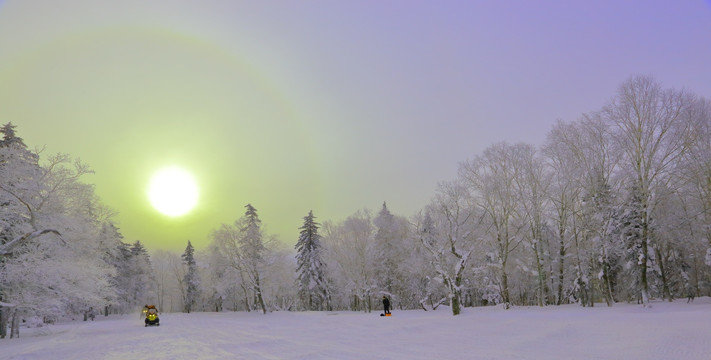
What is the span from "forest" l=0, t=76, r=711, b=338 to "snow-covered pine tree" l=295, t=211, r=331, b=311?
9.0 inches

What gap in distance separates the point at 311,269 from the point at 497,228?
28965 millimetres

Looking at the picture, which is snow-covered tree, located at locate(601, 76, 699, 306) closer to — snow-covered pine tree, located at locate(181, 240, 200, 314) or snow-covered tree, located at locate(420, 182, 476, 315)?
snow-covered tree, located at locate(420, 182, 476, 315)

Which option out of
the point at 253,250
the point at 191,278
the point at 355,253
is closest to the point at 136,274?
the point at 191,278

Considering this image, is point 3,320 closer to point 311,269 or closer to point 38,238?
point 38,238

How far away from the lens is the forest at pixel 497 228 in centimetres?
2270

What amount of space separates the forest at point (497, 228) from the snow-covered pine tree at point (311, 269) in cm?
23

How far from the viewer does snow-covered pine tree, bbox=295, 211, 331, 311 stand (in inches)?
2190

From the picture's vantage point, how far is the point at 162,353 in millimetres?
13828

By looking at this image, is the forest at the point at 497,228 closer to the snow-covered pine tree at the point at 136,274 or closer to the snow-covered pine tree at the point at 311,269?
the snow-covered pine tree at the point at 311,269

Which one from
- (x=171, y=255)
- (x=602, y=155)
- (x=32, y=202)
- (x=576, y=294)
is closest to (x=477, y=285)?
(x=576, y=294)

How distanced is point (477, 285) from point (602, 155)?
2453 cm

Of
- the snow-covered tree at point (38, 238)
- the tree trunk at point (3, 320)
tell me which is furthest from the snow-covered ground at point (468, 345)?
the tree trunk at point (3, 320)

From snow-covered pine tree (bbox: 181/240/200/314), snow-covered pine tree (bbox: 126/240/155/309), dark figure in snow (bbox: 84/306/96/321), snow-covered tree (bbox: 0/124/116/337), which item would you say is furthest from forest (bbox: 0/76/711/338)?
A: snow-covered pine tree (bbox: 181/240/200/314)

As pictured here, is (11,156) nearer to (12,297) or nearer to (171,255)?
(12,297)
